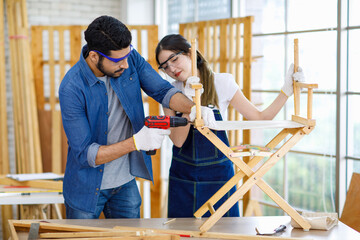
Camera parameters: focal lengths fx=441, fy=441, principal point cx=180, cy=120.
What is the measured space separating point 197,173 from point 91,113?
0.74 meters

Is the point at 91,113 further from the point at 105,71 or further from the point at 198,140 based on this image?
the point at 198,140

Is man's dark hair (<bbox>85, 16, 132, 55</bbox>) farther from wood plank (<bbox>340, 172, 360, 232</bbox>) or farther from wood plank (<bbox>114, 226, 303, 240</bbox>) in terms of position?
wood plank (<bbox>340, 172, 360, 232</bbox>)

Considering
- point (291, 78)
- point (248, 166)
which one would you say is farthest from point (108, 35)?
point (291, 78)

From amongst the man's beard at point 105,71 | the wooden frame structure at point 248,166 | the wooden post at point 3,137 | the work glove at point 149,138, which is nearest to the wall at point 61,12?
the wooden post at point 3,137

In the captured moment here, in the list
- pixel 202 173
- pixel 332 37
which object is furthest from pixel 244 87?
pixel 202 173

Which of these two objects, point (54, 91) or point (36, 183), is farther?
point (54, 91)

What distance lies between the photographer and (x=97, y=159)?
2.10 meters

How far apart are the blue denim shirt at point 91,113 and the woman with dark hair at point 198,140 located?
0.73 ft

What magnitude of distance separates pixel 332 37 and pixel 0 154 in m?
3.25

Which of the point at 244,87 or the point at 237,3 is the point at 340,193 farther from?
the point at 237,3

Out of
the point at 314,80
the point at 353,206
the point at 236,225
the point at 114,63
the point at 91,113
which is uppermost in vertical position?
the point at 114,63

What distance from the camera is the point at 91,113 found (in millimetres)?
2182

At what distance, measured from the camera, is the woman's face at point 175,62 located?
251cm

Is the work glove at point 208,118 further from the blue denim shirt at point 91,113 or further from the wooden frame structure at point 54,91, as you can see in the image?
the wooden frame structure at point 54,91
